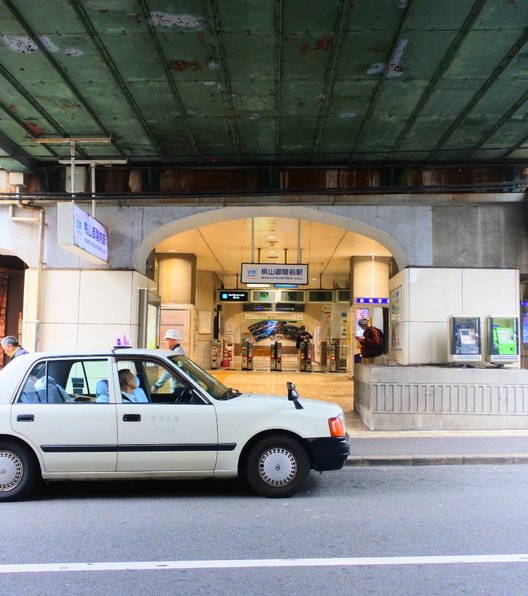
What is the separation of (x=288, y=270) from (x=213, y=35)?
7235 millimetres

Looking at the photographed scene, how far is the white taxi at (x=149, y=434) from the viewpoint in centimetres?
595

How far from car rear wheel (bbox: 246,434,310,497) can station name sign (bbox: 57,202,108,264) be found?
15.5ft

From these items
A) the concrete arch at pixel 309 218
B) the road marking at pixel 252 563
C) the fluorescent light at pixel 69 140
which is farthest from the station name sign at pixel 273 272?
the road marking at pixel 252 563

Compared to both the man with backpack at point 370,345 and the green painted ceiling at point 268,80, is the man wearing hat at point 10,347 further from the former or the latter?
the man with backpack at point 370,345

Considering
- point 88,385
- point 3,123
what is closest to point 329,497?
point 88,385

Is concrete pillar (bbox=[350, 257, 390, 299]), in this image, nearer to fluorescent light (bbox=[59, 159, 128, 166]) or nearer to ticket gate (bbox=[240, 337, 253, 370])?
ticket gate (bbox=[240, 337, 253, 370])

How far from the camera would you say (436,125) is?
8969 mm

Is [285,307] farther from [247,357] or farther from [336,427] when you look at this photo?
[336,427]

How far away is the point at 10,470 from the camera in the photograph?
5.98 m

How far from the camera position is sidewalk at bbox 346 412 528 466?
798cm

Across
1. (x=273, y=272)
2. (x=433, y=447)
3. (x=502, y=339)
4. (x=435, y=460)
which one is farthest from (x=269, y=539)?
(x=273, y=272)

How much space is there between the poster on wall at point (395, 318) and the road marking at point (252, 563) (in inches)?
278

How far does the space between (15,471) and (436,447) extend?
5.93 metres

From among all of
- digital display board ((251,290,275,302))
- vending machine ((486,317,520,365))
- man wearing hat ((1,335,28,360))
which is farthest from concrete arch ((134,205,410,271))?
digital display board ((251,290,275,302))
